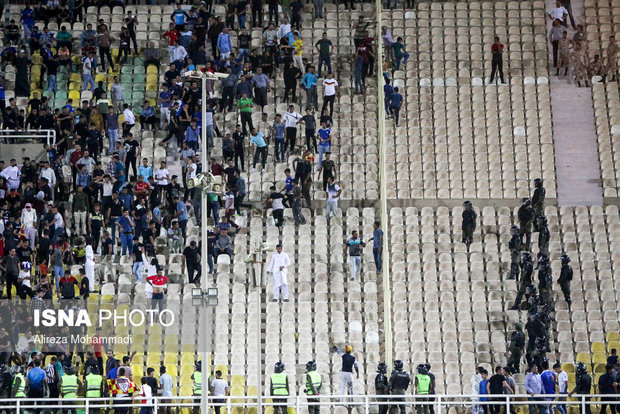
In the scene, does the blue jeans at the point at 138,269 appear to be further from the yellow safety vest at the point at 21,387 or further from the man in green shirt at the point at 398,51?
the man in green shirt at the point at 398,51

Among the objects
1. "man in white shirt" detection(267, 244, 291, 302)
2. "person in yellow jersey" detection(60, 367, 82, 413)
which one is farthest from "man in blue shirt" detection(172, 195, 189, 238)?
"person in yellow jersey" detection(60, 367, 82, 413)

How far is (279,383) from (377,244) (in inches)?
250

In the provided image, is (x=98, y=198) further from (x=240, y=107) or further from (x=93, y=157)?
(x=240, y=107)

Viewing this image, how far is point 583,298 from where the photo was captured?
41.2 metres

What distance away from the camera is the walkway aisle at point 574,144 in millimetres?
44375

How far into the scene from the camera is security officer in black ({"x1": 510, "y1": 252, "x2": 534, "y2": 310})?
131 feet

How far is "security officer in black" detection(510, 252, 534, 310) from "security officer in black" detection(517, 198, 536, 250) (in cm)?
116

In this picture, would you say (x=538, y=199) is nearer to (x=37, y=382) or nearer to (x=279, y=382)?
(x=279, y=382)

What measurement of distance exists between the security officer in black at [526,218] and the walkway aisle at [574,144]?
8.22 feet

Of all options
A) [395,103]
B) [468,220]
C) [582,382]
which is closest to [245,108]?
[395,103]

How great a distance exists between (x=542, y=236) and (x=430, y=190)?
13.3ft

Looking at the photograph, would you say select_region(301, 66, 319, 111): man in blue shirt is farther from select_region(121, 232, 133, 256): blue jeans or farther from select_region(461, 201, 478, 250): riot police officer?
select_region(121, 232, 133, 256): blue jeans

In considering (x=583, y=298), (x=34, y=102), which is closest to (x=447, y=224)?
(x=583, y=298)

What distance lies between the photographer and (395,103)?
45.4m
